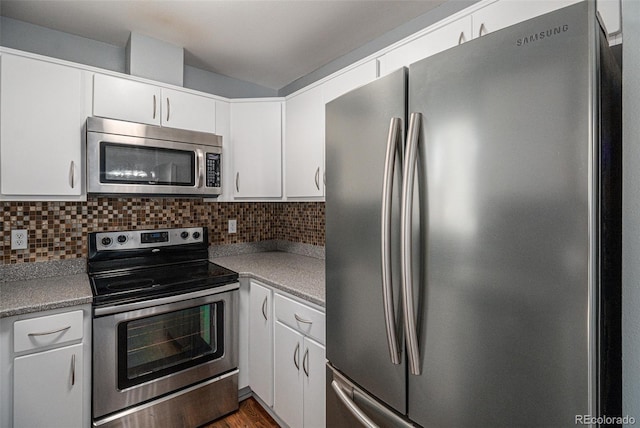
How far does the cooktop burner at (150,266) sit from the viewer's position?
1.70 metres

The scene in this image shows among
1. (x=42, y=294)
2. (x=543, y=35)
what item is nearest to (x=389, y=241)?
(x=543, y=35)

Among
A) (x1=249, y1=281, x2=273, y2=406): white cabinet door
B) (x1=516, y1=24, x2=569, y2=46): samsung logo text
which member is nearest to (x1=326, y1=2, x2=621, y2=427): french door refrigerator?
(x1=516, y1=24, x2=569, y2=46): samsung logo text

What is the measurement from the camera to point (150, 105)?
1.98 meters

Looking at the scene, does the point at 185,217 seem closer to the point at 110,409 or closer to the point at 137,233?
the point at 137,233

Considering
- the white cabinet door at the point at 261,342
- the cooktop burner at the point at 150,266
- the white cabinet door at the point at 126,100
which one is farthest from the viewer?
the white cabinet door at the point at 261,342

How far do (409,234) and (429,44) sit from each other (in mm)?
1042

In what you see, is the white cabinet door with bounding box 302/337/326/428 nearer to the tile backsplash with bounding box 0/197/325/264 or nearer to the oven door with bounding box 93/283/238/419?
the oven door with bounding box 93/283/238/419

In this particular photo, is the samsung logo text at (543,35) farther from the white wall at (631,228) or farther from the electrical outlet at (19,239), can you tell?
the electrical outlet at (19,239)

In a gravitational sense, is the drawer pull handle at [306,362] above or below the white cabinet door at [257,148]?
below

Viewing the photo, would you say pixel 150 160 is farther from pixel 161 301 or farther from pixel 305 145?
pixel 305 145

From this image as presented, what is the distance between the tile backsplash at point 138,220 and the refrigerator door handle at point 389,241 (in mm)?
1589

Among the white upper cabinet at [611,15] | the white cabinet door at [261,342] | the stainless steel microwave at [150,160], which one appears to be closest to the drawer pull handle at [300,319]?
the white cabinet door at [261,342]

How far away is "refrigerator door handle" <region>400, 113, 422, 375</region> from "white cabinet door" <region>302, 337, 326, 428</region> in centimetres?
73

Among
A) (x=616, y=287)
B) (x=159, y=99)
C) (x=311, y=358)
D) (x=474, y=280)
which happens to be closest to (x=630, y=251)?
(x=616, y=287)
